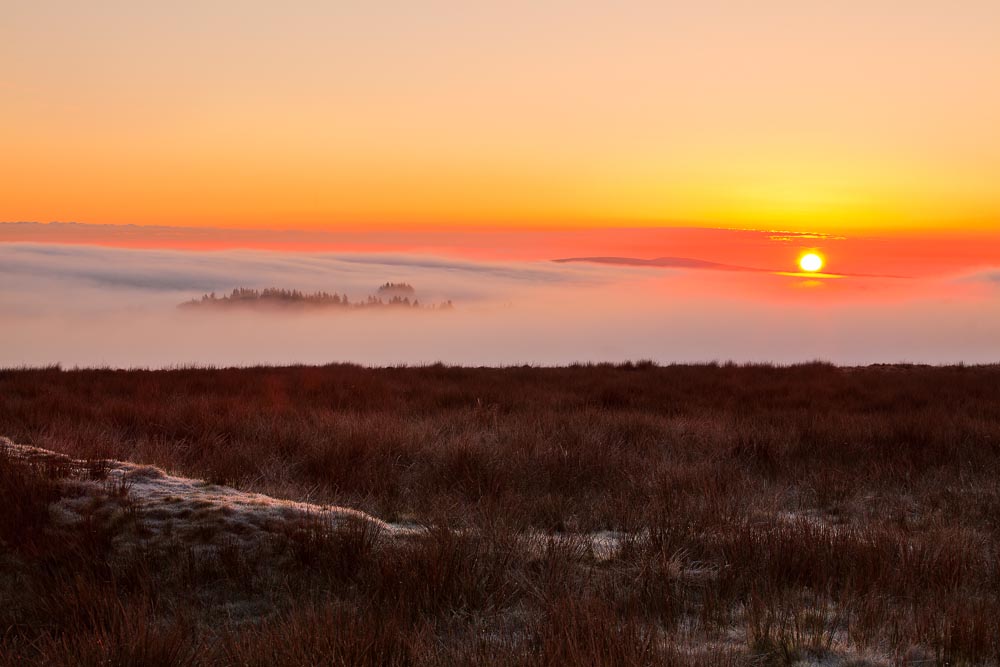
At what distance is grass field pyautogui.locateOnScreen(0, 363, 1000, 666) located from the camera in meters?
2.97

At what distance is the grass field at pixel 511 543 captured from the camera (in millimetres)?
2973

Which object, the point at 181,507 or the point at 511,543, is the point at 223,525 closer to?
the point at 181,507

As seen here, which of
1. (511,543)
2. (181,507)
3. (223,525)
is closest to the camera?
(511,543)

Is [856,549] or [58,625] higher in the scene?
[856,549]

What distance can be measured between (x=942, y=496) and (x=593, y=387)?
7.50 meters

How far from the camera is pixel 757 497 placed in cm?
602

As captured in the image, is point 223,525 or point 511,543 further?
point 223,525

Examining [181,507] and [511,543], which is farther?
[181,507]

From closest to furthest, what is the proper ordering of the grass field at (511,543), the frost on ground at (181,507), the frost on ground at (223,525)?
the grass field at (511,543), the frost on ground at (223,525), the frost on ground at (181,507)

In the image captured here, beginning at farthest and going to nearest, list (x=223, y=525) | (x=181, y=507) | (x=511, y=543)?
(x=181, y=507) < (x=223, y=525) < (x=511, y=543)

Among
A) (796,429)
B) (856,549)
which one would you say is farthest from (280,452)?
(796,429)

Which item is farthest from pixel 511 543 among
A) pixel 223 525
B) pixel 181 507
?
pixel 181 507

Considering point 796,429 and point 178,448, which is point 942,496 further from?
point 178,448

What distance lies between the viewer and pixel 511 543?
4113 mm
